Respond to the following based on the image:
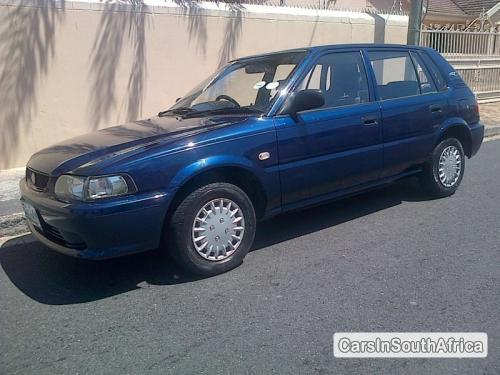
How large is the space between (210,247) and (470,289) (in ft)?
6.20

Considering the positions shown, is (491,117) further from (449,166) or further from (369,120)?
(369,120)

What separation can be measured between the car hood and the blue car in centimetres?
1

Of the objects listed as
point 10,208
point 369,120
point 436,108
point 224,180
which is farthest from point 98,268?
point 436,108

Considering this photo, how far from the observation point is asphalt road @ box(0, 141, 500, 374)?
283 centimetres

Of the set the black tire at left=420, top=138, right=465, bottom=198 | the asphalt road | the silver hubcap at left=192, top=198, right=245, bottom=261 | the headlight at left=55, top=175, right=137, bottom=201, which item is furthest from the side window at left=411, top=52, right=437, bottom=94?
the headlight at left=55, top=175, right=137, bottom=201

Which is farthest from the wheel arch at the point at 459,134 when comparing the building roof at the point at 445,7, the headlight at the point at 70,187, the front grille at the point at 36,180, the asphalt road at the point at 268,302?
the building roof at the point at 445,7

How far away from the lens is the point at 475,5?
20953 millimetres

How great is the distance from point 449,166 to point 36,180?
4.27m

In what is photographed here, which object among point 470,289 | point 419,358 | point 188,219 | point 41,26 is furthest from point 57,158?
point 41,26

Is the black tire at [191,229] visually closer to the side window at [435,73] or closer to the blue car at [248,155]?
the blue car at [248,155]

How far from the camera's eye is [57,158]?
389 cm

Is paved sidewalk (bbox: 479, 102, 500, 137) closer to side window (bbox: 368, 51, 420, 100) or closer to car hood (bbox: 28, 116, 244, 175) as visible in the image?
side window (bbox: 368, 51, 420, 100)

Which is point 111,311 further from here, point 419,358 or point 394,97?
point 394,97

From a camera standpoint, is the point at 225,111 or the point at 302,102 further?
the point at 225,111
